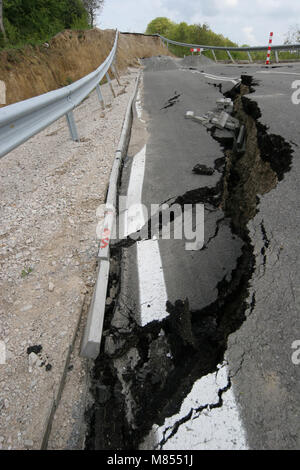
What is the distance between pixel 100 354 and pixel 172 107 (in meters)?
6.48

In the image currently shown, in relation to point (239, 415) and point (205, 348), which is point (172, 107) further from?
point (239, 415)

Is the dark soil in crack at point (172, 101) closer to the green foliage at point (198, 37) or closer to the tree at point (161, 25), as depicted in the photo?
the green foliage at point (198, 37)

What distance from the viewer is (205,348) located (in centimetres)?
180

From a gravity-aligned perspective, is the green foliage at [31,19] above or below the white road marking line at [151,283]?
above

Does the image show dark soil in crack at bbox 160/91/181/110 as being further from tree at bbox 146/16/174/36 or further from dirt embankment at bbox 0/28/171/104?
tree at bbox 146/16/174/36

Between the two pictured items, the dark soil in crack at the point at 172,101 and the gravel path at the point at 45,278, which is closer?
the gravel path at the point at 45,278

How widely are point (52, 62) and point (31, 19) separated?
343cm

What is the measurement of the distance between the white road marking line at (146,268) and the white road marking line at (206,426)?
0.65 m

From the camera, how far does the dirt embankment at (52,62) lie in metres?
9.32

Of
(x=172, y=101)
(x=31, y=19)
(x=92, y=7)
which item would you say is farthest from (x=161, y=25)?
(x=172, y=101)

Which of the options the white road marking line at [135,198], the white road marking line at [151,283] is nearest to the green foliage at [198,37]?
the white road marking line at [135,198]

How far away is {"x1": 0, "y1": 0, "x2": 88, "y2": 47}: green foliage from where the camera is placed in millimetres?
11383

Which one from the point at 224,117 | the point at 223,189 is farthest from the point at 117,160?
the point at 224,117

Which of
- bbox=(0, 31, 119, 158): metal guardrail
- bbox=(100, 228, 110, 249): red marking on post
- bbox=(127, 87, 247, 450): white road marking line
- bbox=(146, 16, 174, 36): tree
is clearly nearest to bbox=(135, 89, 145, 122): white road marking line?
bbox=(0, 31, 119, 158): metal guardrail
